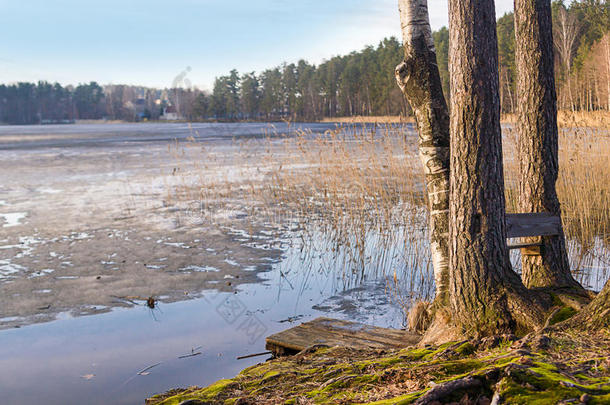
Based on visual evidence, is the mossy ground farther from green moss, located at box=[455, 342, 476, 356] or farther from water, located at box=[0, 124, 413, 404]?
water, located at box=[0, 124, 413, 404]

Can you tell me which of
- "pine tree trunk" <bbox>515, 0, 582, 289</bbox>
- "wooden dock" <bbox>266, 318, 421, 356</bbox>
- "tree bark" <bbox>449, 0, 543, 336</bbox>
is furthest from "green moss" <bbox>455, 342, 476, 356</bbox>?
"pine tree trunk" <bbox>515, 0, 582, 289</bbox>

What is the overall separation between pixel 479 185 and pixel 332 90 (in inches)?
796

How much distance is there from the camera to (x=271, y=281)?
6809 mm

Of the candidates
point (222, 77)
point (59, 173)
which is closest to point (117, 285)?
point (59, 173)

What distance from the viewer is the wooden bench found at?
4.14 m

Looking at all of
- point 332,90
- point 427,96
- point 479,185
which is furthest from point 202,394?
point 332,90

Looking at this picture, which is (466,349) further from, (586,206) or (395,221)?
(586,206)

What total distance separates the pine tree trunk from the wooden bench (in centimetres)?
8

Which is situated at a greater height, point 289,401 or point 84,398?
point 289,401

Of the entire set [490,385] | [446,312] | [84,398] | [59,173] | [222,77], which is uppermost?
[222,77]

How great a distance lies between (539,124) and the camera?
14.9ft

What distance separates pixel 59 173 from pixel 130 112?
97.6 metres

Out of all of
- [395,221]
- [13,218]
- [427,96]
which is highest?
[427,96]

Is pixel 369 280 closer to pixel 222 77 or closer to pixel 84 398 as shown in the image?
pixel 84 398
